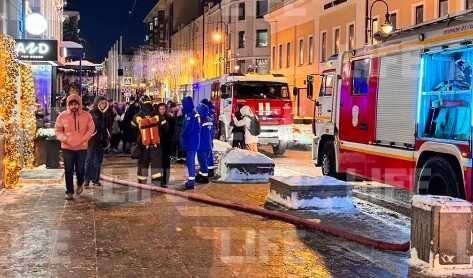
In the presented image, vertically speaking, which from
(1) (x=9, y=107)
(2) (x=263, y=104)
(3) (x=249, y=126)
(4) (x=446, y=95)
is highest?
(4) (x=446, y=95)

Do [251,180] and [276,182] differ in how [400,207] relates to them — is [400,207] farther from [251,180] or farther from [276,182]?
[251,180]

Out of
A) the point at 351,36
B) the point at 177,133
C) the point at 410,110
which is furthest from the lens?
the point at 351,36

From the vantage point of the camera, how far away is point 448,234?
6902mm

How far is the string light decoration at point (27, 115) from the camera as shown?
1386cm

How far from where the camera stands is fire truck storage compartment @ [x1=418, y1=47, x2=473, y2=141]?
9.20 metres

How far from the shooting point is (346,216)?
991 centimetres

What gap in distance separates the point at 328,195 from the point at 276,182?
33.2 inches

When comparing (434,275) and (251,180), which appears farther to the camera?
(251,180)

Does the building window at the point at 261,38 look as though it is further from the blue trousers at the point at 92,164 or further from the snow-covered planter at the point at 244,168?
the blue trousers at the point at 92,164

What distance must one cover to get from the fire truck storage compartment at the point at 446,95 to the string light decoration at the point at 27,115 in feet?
25.5

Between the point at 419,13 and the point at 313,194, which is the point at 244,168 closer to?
the point at 313,194

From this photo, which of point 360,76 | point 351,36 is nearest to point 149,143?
point 360,76

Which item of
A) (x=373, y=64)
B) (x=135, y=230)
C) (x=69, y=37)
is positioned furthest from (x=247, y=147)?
(x=69, y=37)

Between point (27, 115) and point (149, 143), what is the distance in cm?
313
